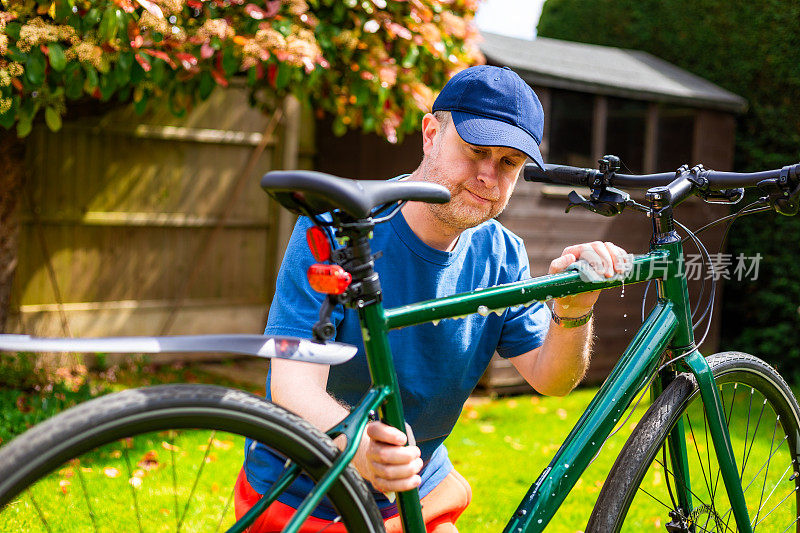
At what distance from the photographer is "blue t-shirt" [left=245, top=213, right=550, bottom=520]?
5.59 ft

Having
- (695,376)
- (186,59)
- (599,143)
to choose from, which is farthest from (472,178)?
(599,143)

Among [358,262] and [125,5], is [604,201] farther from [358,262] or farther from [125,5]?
[125,5]

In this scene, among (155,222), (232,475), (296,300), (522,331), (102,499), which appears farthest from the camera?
(155,222)

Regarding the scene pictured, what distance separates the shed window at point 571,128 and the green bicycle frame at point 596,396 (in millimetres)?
4524

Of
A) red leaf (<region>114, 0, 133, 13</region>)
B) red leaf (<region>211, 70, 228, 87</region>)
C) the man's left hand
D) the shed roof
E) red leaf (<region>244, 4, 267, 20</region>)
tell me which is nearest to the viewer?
the man's left hand

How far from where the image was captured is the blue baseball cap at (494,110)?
1.68 meters

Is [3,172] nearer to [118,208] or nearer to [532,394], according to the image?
[118,208]

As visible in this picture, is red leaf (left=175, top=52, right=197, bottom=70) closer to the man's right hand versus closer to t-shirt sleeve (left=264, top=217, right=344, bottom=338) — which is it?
t-shirt sleeve (left=264, top=217, right=344, bottom=338)

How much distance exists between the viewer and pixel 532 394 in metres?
6.10

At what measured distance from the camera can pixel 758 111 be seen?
698 centimetres

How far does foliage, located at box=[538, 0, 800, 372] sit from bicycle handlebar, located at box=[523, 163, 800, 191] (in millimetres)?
5283

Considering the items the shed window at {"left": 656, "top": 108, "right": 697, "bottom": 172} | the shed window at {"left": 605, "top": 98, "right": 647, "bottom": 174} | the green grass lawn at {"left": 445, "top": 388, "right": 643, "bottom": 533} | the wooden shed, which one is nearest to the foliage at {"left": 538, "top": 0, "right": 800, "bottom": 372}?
the wooden shed

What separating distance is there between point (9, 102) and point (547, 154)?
393 centimetres

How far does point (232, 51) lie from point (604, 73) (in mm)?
3745
